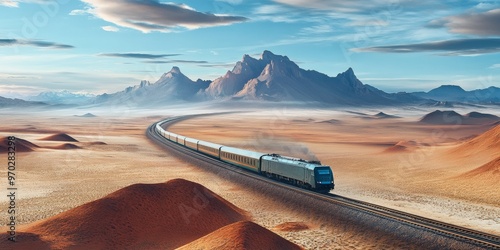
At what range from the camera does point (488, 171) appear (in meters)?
54.1

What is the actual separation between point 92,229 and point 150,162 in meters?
43.1

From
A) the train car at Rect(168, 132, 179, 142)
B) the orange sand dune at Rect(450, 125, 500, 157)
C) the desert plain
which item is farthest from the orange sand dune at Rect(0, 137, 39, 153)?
the orange sand dune at Rect(450, 125, 500, 157)

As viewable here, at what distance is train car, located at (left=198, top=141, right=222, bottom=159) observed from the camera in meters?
74.4

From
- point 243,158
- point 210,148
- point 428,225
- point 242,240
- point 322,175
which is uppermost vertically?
point 322,175

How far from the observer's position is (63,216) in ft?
107

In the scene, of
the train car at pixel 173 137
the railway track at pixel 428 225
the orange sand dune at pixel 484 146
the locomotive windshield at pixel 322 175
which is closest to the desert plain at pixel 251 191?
the orange sand dune at pixel 484 146

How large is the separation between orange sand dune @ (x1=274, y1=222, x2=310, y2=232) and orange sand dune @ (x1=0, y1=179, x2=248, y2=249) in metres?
4.08

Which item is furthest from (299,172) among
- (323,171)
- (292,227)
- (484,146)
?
(484,146)

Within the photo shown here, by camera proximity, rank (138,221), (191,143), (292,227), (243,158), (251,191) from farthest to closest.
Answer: (191,143)
(243,158)
(251,191)
(292,227)
(138,221)

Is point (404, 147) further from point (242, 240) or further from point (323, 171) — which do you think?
point (242, 240)

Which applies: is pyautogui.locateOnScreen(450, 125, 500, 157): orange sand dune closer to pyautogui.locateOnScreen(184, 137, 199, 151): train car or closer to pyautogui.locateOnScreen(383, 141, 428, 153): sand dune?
pyautogui.locateOnScreen(383, 141, 428, 153): sand dune

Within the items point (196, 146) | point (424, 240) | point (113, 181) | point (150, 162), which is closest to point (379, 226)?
point (424, 240)

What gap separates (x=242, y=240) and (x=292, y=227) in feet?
34.9

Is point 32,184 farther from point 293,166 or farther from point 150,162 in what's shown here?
point 293,166
